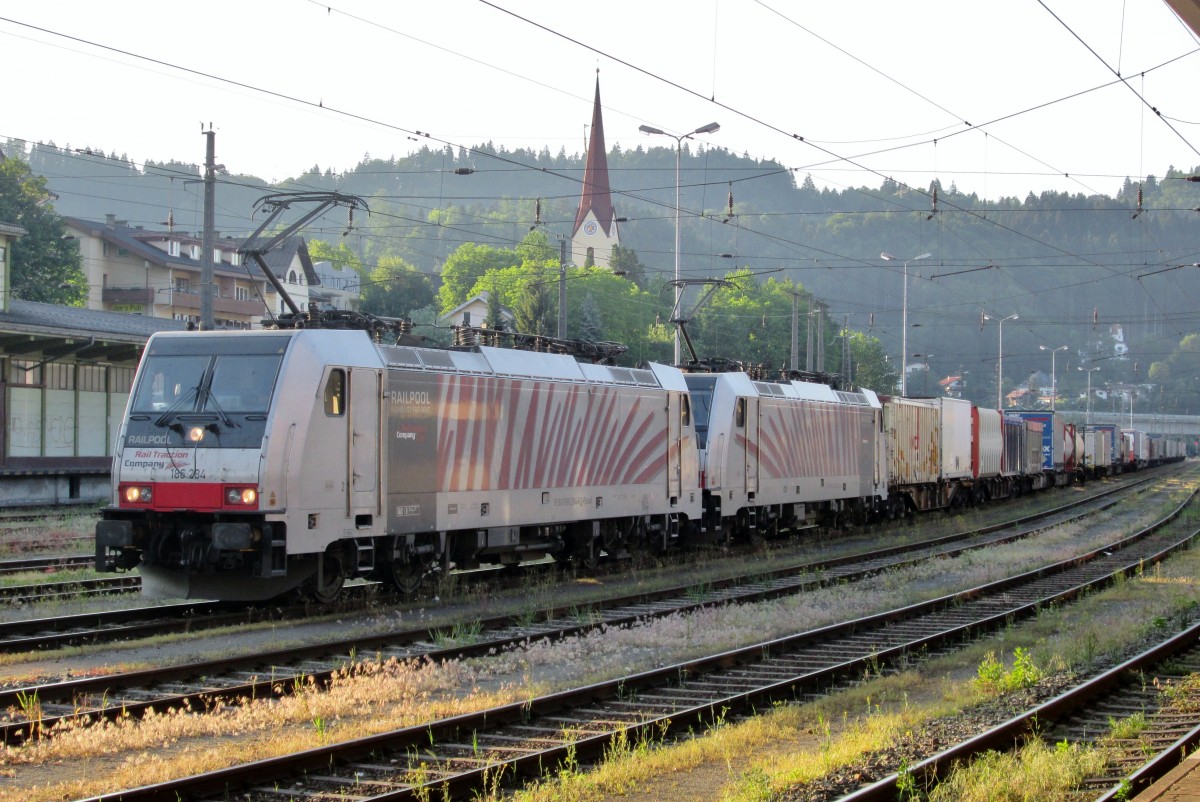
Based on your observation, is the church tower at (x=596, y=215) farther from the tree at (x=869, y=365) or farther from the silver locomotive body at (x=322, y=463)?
the silver locomotive body at (x=322, y=463)

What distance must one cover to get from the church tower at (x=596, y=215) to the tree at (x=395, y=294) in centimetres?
1301

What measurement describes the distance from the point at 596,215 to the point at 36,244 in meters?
49.5

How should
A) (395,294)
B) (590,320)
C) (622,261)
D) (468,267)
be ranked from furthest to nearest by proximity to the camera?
(468,267) < (622,261) < (395,294) < (590,320)

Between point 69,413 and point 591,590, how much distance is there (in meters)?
20.3

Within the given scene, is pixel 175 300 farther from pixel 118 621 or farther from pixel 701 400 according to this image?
pixel 118 621

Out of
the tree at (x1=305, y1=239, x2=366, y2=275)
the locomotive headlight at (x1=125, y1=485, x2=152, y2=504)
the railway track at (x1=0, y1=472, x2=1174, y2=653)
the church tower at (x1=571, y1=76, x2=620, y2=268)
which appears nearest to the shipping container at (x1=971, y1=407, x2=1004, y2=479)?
the railway track at (x1=0, y1=472, x2=1174, y2=653)

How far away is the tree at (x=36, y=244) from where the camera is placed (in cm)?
6322

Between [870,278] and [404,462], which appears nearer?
[404,462]

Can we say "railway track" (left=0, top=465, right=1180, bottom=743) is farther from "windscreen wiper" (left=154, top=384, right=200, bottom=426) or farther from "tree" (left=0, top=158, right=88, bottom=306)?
"tree" (left=0, top=158, right=88, bottom=306)

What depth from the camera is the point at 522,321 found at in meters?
75.8

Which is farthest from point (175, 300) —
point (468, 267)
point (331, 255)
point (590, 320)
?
point (468, 267)

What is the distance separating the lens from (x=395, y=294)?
9656 cm

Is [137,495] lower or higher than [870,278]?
lower

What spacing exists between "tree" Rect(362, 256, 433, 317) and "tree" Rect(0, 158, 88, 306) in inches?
754
